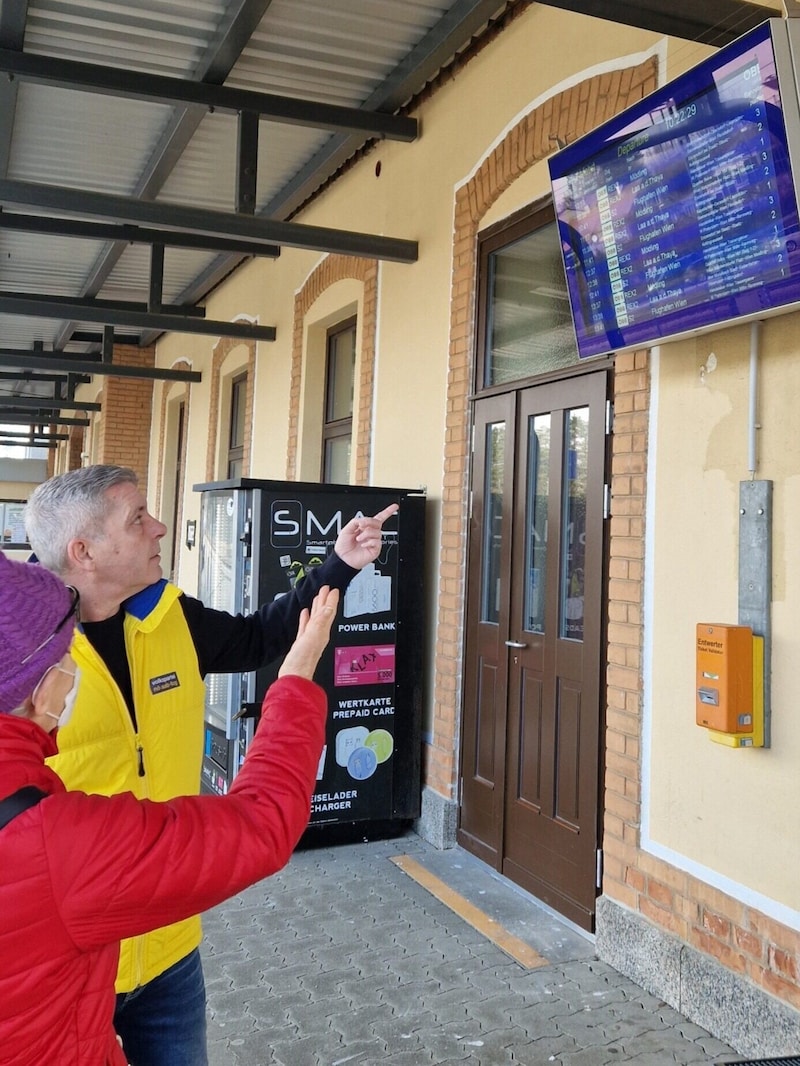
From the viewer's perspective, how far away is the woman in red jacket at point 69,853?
105cm

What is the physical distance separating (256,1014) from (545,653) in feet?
6.44

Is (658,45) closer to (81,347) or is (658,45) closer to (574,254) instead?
(574,254)

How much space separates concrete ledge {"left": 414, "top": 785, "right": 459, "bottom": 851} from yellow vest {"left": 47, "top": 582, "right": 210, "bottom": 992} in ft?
9.88

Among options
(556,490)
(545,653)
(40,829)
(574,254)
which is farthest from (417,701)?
(40,829)

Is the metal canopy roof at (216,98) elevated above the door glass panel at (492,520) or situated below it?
above

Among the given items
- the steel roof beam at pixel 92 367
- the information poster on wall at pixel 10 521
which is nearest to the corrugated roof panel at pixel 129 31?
the steel roof beam at pixel 92 367

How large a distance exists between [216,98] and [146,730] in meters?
3.97

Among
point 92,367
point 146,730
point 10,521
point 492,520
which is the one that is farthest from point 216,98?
point 10,521

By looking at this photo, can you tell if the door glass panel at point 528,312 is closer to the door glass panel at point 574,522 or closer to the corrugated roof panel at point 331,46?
the door glass panel at point 574,522

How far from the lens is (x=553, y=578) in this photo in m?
4.10

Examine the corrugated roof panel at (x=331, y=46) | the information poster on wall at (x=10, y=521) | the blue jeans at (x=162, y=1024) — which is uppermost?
the corrugated roof panel at (x=331, y=46)

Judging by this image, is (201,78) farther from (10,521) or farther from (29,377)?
(10,521)

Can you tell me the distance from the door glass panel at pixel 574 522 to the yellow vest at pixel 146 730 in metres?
2.35

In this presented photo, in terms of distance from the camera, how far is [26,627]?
3.66 feet
